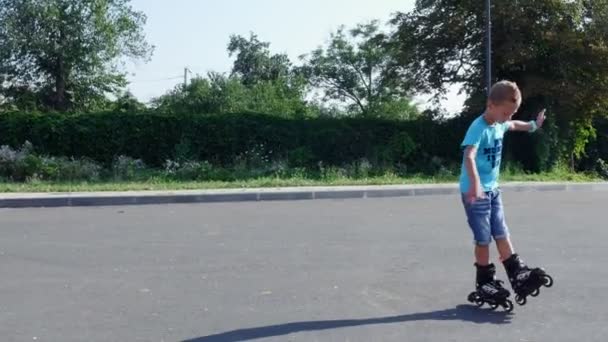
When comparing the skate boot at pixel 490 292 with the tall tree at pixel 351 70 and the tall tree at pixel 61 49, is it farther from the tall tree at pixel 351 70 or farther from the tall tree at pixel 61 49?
the tall tree at pixel 351 70

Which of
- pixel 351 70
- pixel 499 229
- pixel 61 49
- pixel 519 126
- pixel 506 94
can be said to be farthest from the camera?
pixel 351 70

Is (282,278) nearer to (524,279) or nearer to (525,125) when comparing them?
(524,279)

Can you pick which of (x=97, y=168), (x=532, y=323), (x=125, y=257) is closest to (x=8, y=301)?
(x=125, y=257)

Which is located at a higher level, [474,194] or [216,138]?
[216,138]

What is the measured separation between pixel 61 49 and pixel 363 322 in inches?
1145

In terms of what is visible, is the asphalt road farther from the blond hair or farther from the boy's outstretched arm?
the blond hair

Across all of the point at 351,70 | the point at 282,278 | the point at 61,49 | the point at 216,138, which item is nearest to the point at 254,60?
the point at 351,70

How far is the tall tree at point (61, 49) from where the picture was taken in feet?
104

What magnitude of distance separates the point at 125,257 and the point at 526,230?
524cm

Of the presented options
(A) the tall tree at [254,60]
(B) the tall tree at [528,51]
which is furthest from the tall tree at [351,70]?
(B) the tall tree at [528,51]

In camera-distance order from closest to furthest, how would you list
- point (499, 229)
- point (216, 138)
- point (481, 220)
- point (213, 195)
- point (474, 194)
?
point (474, 194), point (481, 220), point (499, 229), point (213, 195), point (216, 138)

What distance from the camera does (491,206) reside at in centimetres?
592

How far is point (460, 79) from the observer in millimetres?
25250

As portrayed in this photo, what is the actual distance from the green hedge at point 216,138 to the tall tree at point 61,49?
11.4 m
